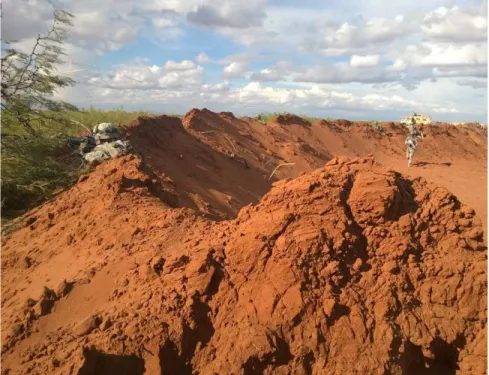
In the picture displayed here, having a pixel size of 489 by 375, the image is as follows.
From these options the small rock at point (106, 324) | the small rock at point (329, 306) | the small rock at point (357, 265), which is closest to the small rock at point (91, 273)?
the small rock at point (106, 324)

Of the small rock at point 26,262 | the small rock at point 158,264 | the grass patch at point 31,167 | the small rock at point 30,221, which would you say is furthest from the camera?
the grass patch at point 31,167

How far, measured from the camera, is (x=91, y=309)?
3.84m

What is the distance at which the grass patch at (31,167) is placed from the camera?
6.72m

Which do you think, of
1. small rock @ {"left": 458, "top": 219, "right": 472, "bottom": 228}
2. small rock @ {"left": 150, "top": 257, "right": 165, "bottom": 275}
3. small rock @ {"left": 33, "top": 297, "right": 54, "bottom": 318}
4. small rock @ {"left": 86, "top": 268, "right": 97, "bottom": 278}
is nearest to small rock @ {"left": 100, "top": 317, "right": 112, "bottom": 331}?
small rock @ {"left": 150, "top": 257, "right": 165, "bottom": 275}

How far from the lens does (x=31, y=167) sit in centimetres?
689

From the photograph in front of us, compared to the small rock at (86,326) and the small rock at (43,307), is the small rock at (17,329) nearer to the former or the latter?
the small rock at (43,307)

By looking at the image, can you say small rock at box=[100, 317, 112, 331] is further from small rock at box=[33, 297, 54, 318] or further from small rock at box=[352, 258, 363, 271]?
small rock at box=[352, 258, 363, 271]

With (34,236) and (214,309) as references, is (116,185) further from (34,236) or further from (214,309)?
(214,309)

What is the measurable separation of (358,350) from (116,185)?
13.8ft

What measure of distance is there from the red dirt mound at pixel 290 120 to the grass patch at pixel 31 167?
17180 mm

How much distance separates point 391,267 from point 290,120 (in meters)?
21.8

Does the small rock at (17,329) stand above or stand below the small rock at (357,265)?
below

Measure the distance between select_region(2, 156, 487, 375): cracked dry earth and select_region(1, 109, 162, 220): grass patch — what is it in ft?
8.84

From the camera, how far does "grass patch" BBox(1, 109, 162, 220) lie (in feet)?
22.0
